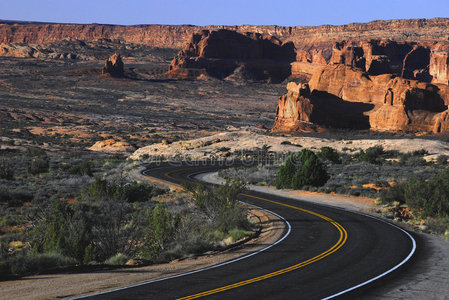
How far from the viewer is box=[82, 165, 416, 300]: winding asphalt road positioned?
13.1 meters

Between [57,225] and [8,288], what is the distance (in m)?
7.88

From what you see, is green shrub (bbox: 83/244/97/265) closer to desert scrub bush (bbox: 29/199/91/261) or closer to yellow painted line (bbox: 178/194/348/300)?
desert scrub bush (bbox: 29/199/91/261)

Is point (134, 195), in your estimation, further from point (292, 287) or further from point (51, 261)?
point (292, 287)

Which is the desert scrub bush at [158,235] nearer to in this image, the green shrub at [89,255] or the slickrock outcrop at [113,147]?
the green shrub at [89,255]

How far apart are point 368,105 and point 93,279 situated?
67.0 m

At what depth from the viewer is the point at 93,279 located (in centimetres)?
1380

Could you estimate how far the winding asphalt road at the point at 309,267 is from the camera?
13055 mm

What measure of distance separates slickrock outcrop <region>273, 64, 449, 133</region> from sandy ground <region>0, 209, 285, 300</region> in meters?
57.5

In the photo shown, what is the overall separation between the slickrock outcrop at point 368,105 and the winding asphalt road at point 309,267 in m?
48.6

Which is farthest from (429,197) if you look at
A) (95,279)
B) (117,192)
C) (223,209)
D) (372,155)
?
(372,155)

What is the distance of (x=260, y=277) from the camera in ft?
48.0

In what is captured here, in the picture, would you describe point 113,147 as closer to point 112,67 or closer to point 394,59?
point 112,67

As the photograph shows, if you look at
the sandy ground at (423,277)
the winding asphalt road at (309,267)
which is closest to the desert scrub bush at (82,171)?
the winding asphalt road at (309,267)

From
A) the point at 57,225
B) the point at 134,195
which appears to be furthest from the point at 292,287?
the point at 134,195
